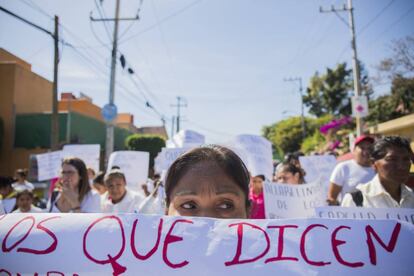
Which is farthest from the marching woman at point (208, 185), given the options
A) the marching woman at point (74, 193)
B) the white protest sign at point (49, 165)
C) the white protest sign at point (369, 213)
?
the white protest sign at point (49, 165)

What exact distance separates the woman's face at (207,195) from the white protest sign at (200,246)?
26 centimetres

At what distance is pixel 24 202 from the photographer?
437 cm

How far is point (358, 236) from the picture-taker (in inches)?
40.8

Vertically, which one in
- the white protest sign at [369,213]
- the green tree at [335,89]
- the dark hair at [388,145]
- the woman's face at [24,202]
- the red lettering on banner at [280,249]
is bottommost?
the woman's face at [24,202]

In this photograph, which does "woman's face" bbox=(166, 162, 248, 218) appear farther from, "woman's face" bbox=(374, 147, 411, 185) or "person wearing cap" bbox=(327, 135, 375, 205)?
"person wearing cap" bbox=(327, 135, 375, 205)

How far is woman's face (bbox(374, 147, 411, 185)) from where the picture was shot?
237cm

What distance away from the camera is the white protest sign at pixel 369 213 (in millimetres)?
2010

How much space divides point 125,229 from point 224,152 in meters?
0.67

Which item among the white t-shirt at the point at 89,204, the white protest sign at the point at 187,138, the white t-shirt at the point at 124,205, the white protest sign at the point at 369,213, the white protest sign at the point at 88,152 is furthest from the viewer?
the white protest sign at the point at 88,152

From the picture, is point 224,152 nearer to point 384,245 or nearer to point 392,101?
point 384,245

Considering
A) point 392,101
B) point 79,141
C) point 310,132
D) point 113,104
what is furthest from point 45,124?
point 310,132

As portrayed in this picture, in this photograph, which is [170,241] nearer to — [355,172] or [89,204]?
[89,204]

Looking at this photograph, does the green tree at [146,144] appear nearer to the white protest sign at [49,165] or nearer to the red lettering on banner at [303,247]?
the white protest sign at [49,165]

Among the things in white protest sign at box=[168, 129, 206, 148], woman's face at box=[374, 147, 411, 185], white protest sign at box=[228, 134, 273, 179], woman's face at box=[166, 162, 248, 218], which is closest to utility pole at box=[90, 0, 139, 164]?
white protest sign at box=[168, 129, 206, 148]
